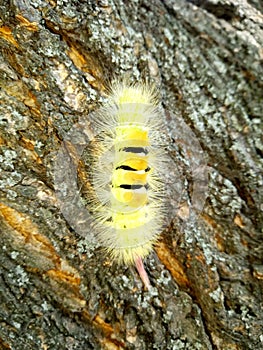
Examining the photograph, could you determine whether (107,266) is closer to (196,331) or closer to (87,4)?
(196,331)

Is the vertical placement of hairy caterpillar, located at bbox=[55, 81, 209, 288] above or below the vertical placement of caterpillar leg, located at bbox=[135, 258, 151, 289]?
above

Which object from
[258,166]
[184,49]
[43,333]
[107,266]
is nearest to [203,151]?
[258,166]

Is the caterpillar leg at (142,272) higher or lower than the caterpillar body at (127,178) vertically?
lower

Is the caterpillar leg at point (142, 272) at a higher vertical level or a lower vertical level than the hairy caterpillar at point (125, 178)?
lower

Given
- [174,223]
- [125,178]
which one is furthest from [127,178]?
[174,223]
